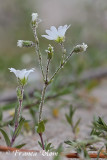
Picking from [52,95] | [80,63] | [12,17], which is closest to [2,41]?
[12,17]

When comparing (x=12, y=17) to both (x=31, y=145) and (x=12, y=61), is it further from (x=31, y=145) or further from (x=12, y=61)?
(x=31, y=145)

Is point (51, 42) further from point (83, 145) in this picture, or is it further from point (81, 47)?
point (83, 145)

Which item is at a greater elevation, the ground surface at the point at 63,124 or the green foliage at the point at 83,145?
the ground surface at the point at 63,124

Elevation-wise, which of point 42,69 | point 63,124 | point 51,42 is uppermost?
point 51,42

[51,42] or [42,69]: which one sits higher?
[51,42]

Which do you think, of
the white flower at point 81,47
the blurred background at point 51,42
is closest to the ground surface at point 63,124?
the blurred background at point 51,42

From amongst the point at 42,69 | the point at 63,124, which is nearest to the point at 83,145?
the point at 42,69

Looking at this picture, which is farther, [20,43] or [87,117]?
[87,117]

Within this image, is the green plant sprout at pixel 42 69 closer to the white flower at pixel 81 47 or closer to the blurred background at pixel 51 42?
the white flower at pixel 81 47

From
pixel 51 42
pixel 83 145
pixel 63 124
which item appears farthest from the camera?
pixel 51 42
